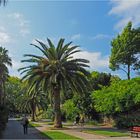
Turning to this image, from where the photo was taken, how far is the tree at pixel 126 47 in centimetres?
5978

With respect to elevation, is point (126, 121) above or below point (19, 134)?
above

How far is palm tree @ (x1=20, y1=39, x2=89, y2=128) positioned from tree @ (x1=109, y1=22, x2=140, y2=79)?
15521mm

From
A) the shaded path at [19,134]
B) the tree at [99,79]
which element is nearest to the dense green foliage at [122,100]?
the shaded path at [19,134]

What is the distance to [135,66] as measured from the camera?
2434 inches

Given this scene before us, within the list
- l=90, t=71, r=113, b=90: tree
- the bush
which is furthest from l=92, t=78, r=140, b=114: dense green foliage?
l=90, t=71, r=113, b=90: tree

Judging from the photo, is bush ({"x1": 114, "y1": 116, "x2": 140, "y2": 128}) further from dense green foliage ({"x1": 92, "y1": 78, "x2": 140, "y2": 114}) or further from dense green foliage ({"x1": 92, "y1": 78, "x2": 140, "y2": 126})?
dense green foliage ({"x1": 92, "y1": 78, "x2": 140, "y2": 114})

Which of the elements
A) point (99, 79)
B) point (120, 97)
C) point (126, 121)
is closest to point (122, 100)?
point (120, 97)

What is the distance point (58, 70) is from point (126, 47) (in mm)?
18510

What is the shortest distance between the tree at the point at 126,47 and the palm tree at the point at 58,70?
50.9 feet

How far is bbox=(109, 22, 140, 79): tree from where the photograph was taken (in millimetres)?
59781

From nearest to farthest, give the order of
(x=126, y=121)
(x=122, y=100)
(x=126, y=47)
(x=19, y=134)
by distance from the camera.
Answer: (x=19, y=134) → (x=126, y=121) → (x=122, y=100) → (x=126, y=47)

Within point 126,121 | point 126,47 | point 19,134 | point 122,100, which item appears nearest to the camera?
point 19,134

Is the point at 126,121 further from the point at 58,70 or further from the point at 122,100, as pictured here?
the point at 58,70

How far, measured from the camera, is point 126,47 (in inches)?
2355
